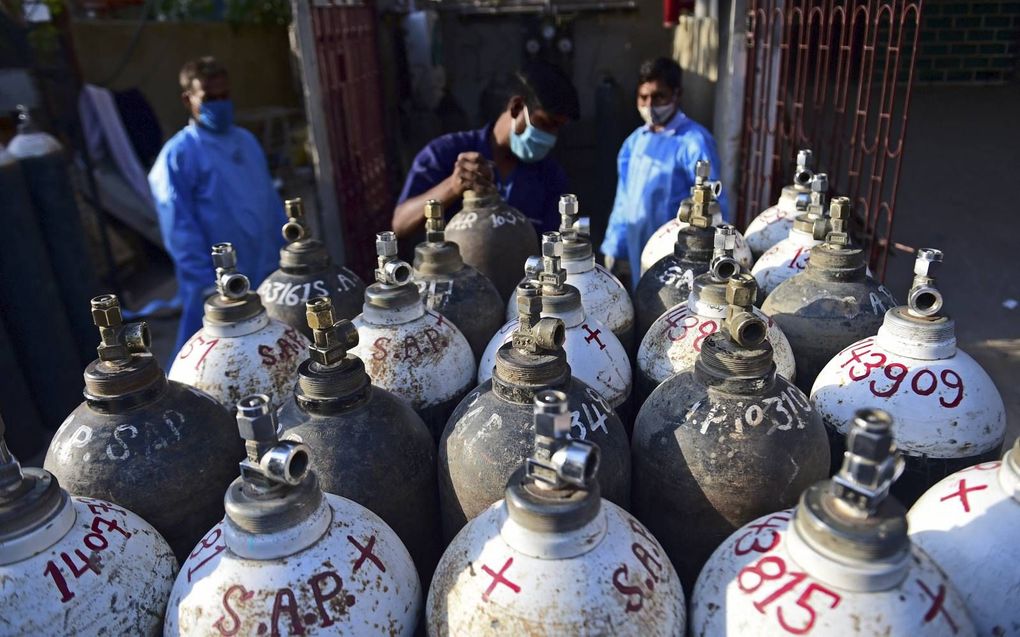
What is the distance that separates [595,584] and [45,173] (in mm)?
5333

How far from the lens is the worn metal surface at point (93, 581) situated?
4.66 feet

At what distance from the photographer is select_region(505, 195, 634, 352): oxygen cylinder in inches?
110

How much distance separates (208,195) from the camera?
15.7 feet

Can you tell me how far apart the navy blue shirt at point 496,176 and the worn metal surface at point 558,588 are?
3.11 meters

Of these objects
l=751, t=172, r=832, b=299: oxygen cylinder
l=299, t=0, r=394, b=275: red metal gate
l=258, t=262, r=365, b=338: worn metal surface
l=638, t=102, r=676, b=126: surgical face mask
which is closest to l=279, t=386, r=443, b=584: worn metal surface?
l=258, t=262, r=365, b=338: worn metal surface

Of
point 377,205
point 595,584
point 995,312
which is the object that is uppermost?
point 595,584

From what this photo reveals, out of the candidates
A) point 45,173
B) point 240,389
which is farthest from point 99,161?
point 240,389

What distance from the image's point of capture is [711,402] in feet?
5.87

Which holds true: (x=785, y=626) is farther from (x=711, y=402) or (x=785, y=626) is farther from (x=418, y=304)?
(x=418, y=304)

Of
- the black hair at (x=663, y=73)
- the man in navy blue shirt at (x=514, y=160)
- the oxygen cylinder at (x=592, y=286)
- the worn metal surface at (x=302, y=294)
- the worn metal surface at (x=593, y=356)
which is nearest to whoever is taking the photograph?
the worn metal surface at (x=593, y=356)

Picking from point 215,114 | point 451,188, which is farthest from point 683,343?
point 215,114

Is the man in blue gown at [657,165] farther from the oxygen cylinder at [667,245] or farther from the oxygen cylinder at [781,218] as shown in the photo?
the oxygen cylinder at [667,245]

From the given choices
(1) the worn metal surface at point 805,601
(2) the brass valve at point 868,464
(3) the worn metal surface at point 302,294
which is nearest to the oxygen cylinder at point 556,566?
(1) the worn metal surface at point 805,601

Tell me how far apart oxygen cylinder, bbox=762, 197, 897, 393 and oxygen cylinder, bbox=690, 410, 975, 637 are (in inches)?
47.1
